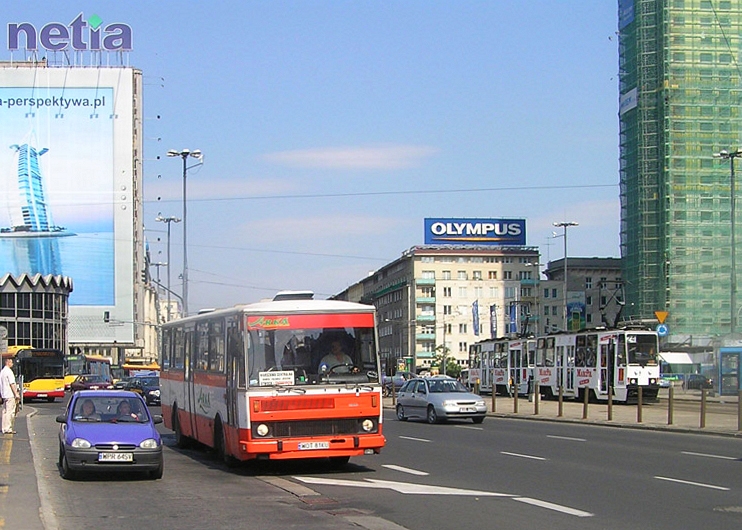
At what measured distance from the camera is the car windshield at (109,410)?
17.2m

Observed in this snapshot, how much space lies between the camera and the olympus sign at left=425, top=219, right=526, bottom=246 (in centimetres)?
12912

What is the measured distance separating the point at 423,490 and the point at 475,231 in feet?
382

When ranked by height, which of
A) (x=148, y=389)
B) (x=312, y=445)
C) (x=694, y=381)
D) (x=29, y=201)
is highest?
(x=29, y=201)

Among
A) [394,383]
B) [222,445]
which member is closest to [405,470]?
[222,445]

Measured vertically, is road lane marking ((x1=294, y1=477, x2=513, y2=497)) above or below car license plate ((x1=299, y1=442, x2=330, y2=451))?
below

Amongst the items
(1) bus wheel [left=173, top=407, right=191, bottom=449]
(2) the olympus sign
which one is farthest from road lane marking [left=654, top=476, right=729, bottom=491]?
(2) the olympus sign

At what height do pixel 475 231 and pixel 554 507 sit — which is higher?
pixel 475 231

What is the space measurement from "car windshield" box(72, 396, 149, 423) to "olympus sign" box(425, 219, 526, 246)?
363ft

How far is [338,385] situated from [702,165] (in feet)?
216

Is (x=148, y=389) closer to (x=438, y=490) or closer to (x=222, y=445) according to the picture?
(x=222, y=445)

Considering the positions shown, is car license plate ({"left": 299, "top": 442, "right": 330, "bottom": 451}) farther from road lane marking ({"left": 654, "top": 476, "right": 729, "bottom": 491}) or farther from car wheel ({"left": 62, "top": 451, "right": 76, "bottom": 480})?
road lane marking ({"left": 654, "top": 476, "right": 729, "bottom": 491})

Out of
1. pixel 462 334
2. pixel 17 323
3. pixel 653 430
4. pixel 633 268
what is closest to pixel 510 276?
pixel 462 334

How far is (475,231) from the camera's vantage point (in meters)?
131

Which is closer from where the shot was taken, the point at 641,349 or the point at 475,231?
the point at 641,349
